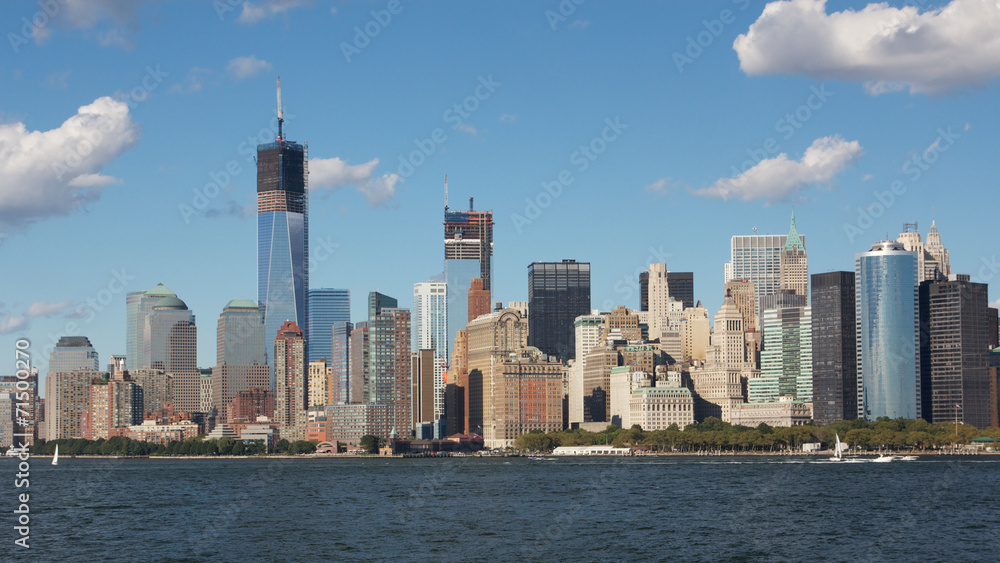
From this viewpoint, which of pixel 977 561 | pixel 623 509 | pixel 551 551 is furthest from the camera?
pixel 623 509

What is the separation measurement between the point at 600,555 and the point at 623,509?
3053 cm

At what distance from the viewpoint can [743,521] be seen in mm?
99562

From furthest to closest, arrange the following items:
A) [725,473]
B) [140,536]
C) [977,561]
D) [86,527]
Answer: [725,473]
[86,527]
[140,536]
[977,561]

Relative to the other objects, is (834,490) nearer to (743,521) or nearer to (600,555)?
(743,521)

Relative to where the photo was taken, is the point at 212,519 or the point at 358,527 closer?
the point at 358,527

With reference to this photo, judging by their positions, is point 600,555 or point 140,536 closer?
point 600,555

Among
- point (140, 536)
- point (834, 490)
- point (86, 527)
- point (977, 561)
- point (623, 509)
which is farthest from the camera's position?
point (834, 490)

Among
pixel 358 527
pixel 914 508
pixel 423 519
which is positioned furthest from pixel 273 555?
pixel 914 508

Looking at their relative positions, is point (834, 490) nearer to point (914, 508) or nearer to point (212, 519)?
point (914, 508)

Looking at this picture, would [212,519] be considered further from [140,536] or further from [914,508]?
[914,508]

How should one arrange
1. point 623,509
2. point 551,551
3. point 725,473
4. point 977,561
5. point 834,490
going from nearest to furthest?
1. point 977,561
2. point 551,551
3. point 623,509
4. point 834,490
5. point 725,473

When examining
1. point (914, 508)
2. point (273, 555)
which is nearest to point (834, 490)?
point (914, 508)

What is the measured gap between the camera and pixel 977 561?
76.8m

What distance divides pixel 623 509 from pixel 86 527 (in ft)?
145
